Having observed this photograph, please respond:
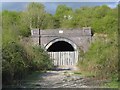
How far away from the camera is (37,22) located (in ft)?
120

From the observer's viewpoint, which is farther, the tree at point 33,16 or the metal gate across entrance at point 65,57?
the tree at point 33,16

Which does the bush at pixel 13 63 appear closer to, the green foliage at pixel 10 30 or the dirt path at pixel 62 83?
the green foliage at pixel 10 30

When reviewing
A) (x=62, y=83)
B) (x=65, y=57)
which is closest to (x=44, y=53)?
(x=65, y=57)

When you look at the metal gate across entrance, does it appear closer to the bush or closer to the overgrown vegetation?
the overgrown vegetation

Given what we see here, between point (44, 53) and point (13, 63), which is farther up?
→ point (13, 63)

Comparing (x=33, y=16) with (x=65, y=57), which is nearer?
(x=65, y=57)

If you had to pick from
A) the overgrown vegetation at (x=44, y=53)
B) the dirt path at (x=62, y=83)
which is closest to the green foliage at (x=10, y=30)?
the overgrown vegetation at (x=44, y=53)

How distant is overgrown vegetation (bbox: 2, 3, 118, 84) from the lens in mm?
11211

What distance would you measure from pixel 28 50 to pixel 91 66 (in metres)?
3.53

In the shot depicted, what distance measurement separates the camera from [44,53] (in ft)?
63.5

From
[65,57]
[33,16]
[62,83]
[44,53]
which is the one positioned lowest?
[65,57]

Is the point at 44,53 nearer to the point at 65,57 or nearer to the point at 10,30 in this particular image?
the point at 10,30

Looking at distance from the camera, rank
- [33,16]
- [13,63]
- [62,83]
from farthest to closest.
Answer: [33,16]
[62,83]
[13,63]

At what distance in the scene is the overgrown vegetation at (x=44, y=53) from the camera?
11211 millimetres
